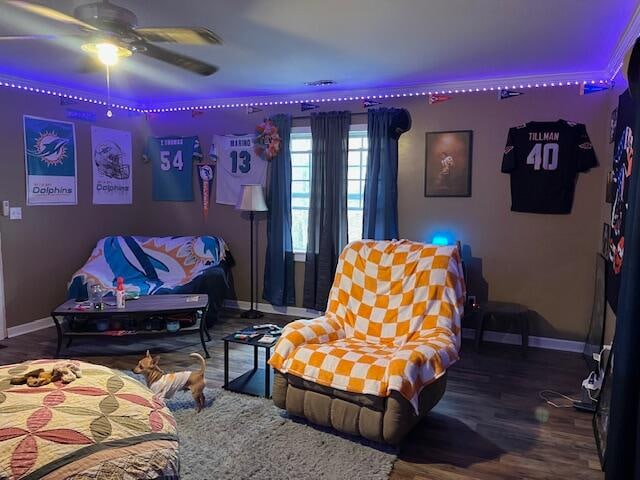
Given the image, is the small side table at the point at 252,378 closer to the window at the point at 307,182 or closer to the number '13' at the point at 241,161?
the window at the point at 307,182

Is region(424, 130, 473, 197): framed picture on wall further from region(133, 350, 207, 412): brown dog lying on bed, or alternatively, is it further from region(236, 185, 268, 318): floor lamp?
region(133, 350, 207, 412): brown dog lying on bed

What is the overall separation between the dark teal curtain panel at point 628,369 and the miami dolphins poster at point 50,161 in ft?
15.4

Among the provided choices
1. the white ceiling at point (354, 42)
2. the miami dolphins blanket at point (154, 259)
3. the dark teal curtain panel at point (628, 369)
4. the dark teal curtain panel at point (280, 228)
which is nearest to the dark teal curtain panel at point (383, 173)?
the white ceiling at point (354, 42)

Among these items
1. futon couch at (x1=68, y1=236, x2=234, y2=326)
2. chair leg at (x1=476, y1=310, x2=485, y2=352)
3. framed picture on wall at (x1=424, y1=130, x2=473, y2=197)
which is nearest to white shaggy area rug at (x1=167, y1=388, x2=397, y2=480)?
futon couch at (x1=68, y1=236, x2=234, y2=326)

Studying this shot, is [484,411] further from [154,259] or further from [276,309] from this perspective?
[154,259]

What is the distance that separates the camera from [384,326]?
309 cm

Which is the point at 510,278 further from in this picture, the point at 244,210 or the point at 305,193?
the point at 244,210

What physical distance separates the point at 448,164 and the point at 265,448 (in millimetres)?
3003

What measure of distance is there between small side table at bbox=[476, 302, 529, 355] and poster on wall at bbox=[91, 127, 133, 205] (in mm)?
4037

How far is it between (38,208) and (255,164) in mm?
2124

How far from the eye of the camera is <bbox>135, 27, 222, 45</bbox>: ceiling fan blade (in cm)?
224

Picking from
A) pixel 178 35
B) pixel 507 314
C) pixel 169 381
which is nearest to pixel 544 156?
pixel 507 314

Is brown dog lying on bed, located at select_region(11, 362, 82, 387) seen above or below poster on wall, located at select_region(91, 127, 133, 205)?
below

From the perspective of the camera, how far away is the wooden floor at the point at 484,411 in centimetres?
242
